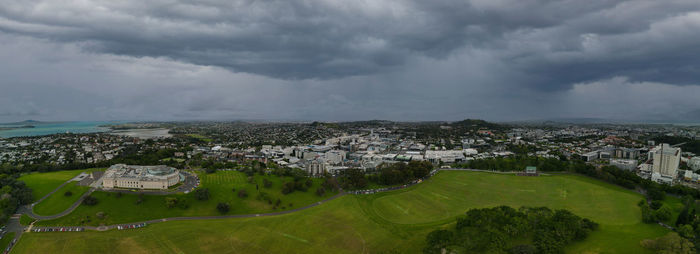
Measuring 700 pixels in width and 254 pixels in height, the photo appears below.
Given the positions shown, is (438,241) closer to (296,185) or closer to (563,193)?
(296,185)

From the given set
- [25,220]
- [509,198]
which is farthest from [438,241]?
[25,220]

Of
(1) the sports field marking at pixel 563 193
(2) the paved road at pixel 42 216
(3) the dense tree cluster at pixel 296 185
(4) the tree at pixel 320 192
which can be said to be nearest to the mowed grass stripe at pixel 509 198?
(1) the sports field marking at pixel 563 193

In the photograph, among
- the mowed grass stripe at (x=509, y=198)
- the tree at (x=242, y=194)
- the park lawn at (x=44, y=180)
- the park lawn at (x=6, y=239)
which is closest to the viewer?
the park lawn at (x=6, y=239)

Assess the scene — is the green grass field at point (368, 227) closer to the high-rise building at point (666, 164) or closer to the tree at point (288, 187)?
the tree at point (288, 187)

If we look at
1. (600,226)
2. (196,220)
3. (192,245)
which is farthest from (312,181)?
(600,226)

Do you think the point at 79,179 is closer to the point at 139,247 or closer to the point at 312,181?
the point at 139,247
